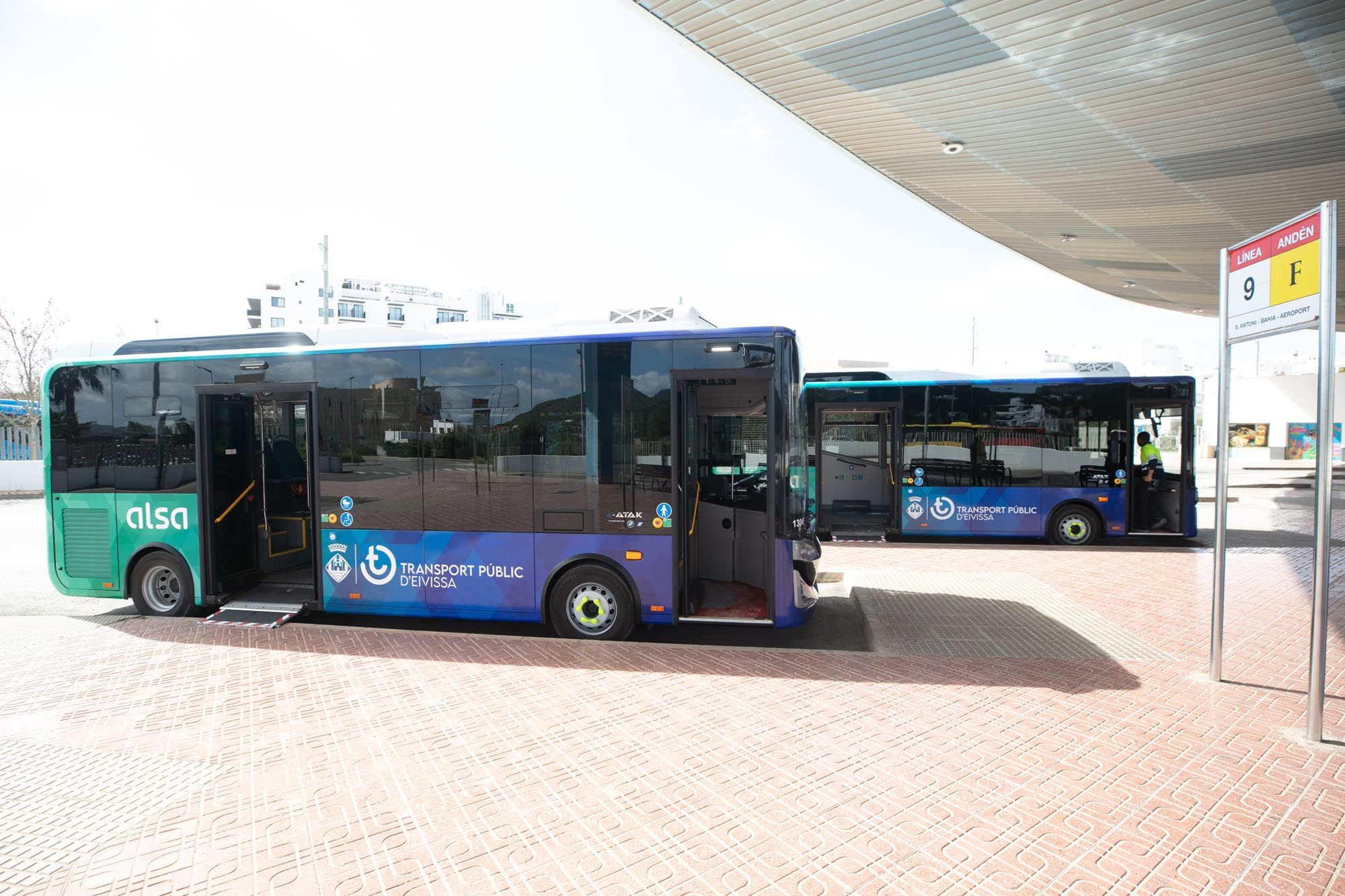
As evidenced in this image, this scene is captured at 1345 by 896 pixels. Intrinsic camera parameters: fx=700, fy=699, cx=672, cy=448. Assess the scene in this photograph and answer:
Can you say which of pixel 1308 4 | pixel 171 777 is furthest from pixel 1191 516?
pixel 171 777

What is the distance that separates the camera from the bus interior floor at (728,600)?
6521 millimetres

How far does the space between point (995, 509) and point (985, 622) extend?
5593mm

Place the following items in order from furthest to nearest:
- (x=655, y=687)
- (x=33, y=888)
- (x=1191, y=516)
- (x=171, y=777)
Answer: (x=1191, y=516), (x=655, y=687), (x=171, y=777), (x=33, y=888)

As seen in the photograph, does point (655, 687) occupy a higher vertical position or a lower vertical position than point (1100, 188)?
lower

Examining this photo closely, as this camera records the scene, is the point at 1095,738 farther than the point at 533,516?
No

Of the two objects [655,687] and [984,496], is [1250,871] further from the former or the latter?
[984,496]

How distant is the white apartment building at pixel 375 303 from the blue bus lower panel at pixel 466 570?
65.3 meters

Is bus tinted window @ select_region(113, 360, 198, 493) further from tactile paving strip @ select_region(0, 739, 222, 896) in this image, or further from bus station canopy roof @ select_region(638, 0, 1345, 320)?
bus station canopy roof @ select_region(638, 0, 1345, 320)

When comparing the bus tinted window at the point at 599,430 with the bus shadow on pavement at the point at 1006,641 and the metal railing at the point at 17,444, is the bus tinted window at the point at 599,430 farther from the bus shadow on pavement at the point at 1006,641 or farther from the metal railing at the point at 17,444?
the metal railing at the point at 17,444

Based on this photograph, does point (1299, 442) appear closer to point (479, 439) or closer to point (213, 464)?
point (479, 439)

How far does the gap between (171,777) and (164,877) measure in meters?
1.07

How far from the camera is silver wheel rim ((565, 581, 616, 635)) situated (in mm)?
6500

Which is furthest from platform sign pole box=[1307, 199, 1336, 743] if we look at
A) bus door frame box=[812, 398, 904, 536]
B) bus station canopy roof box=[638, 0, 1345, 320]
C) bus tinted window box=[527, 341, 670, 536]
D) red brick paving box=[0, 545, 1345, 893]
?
bus door frame box=[812, 398, 904, 536]

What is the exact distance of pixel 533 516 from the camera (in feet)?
21.2
